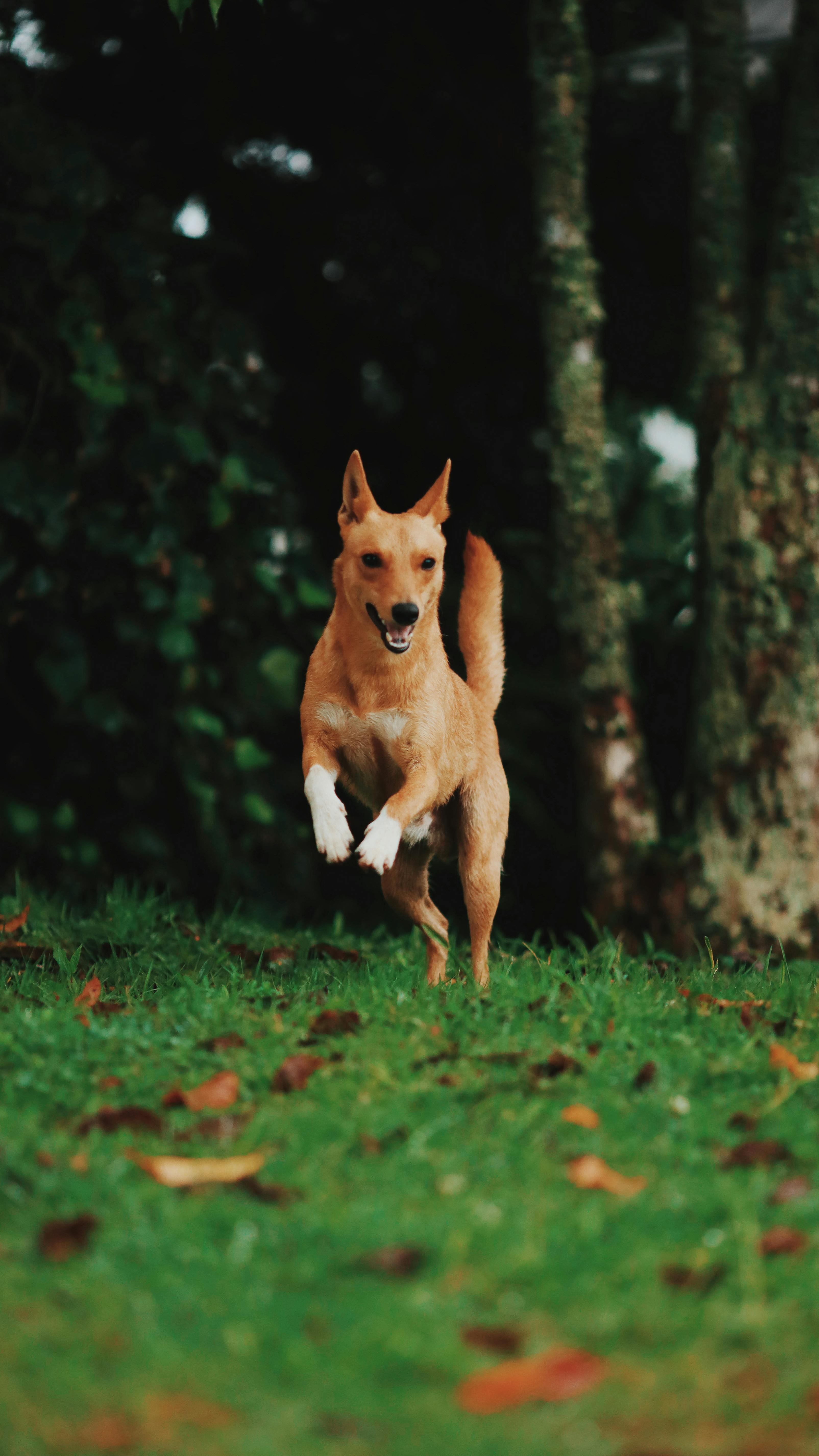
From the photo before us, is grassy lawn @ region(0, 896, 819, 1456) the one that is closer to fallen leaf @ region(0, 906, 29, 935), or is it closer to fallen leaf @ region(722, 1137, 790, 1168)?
fallen leaf @ region(722, 1137, 790, 1168)

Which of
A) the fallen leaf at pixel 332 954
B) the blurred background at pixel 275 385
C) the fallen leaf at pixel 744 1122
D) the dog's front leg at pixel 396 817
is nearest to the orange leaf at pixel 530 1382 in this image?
the fallen leaf at pixel 744 1122

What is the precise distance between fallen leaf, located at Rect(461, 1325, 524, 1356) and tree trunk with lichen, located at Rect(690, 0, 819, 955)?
149 inches

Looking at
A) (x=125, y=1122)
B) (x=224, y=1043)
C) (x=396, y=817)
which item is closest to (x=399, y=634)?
(x=396, y=817)

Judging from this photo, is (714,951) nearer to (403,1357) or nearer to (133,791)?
(133,791)

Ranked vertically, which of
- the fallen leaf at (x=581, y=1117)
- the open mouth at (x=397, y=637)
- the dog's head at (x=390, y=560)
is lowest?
the fallen leaf at (x=581, y=1117)

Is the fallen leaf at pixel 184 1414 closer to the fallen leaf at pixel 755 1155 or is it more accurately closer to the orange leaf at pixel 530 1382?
the orange leaf at pixel 530 1382

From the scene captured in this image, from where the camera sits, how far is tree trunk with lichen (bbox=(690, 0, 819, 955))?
17.5 feet

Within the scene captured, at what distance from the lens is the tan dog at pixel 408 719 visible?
3047 mm

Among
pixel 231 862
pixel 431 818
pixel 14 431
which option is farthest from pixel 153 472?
pixel 431 818

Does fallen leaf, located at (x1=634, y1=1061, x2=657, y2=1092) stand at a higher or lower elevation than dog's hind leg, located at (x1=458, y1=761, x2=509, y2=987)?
lower

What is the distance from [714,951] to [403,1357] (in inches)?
150

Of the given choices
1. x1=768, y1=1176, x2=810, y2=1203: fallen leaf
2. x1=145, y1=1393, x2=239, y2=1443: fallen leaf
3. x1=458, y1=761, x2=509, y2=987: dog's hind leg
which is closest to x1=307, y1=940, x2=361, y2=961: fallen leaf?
x1=458, y1=761, x2=509, y2=987: dog's hind leg

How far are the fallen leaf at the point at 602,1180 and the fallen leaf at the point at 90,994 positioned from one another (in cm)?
159

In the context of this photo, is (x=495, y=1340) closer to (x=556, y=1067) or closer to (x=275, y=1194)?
(x=275, y=1194)
